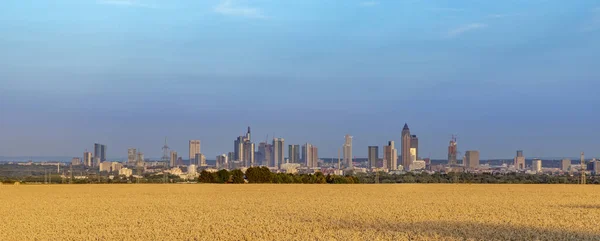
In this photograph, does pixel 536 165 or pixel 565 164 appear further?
pixel 536 165

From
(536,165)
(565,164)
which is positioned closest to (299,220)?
(565,164)

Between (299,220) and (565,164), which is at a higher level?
(565,164)

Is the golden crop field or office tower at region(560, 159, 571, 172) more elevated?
office tower at region(560, 159, 571, 172)

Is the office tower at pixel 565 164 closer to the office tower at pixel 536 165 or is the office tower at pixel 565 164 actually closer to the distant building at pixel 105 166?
the office tower at pixel 536 165

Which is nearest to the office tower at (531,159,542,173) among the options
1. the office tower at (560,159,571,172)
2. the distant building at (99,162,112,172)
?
the office tower at (560,159,571,172)

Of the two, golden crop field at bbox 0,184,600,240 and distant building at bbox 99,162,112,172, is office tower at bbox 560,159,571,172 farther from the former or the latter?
golden crop field at bbox 0,184,600,240

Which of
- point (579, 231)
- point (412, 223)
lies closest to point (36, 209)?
→ point (412, 223)

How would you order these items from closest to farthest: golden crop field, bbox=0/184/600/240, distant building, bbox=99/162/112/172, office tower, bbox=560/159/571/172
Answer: golden crop field, bbox=0/184/600/240
office tower, bbox=560/159/571/172
distant building, bbox=99/162/112/172

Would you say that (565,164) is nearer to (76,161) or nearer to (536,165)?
(536,165)

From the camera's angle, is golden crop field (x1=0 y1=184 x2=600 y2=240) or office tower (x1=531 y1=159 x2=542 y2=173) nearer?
golden crop field (x1=0 y1=184 x2=600 y2=240)

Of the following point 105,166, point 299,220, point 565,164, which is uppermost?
point 565,164

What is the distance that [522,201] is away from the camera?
40.9m

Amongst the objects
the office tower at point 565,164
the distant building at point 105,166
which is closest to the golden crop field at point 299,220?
the distant building at point 105,166

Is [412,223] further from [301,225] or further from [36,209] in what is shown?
[36,209]
